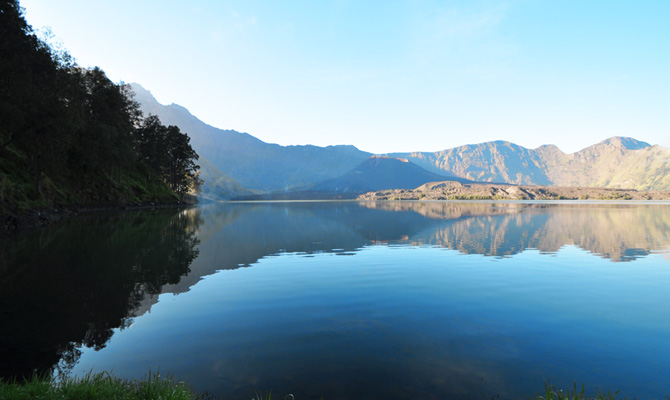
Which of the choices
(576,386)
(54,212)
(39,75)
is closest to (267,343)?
(576,386)

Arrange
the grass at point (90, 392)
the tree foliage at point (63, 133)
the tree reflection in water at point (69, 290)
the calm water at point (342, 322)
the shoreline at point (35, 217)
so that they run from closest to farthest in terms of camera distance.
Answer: the grass at point (90, 392) < the calm water at point (342, 322) < the tree reflection in water at point (69, 290) < the shoreline at point (35, 217) < the tree foliage at point (63, 133)

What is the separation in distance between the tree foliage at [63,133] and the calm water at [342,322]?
36079mm

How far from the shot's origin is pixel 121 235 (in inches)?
1607

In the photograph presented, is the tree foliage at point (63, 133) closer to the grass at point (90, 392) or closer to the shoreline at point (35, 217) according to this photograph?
the shoreline at point (35, 217)

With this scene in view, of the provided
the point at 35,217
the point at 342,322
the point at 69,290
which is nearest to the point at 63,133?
the point at 35,217

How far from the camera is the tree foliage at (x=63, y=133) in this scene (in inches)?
2132

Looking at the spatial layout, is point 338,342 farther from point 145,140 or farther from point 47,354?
point 145,140

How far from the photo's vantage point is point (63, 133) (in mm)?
59094

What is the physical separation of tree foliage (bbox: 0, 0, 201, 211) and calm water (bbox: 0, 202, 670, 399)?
118 ft

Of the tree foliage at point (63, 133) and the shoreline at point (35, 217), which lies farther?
the tree foliage at point (63, 133)

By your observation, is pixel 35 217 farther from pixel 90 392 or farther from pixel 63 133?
pixel 90 392

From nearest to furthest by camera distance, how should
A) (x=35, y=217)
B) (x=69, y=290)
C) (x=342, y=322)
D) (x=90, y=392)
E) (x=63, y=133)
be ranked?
(x=90, y=392) → (x=342, y=322) → (x=69, y=290) → (x=35, y=217) → (x=63, y=133)

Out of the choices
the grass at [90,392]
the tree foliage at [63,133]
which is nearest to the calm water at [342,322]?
the grass at [90,392]

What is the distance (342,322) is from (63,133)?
222ft
